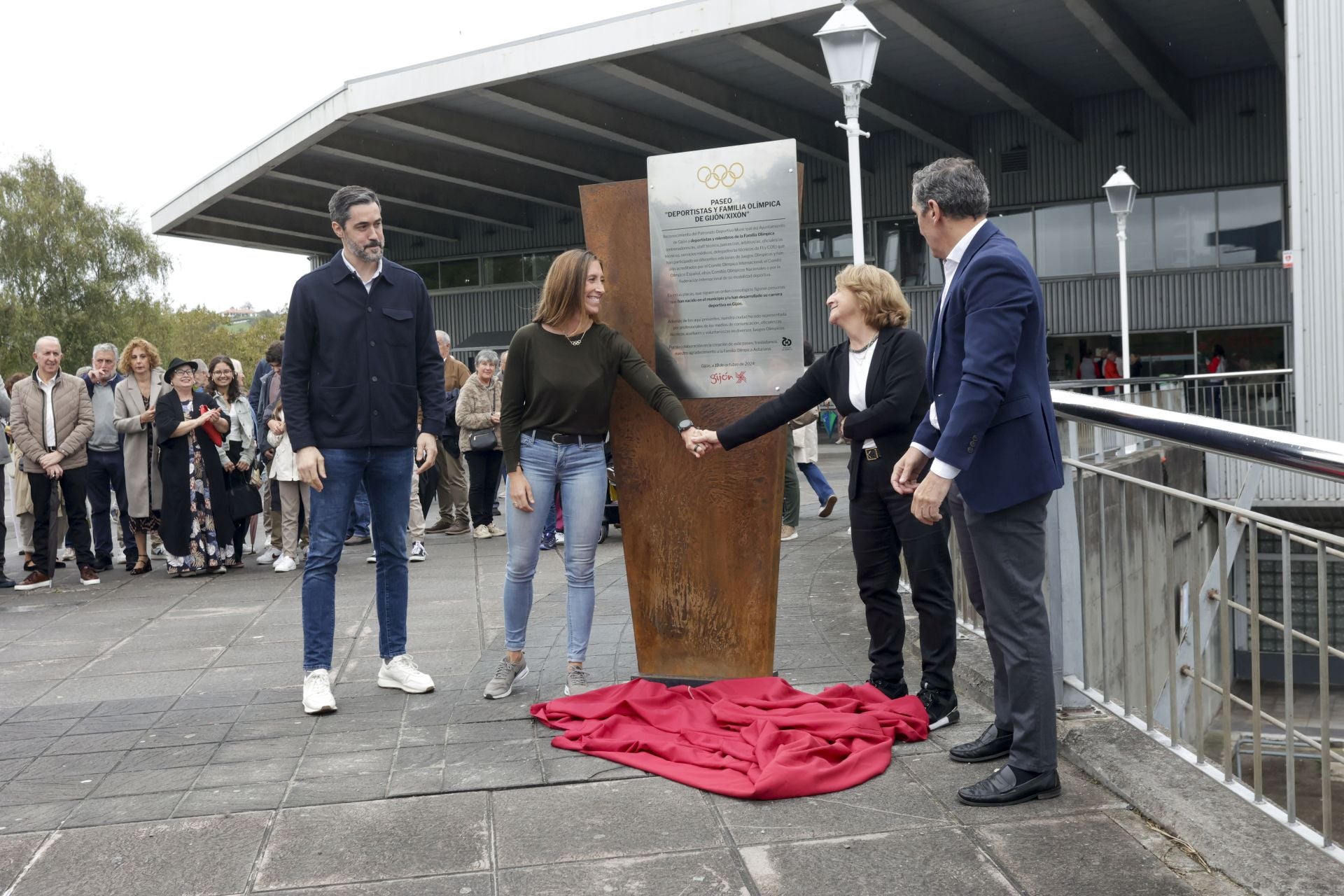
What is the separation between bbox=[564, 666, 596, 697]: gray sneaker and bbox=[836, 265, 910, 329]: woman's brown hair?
1.83 m

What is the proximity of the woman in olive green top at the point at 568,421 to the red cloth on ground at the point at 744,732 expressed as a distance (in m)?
0.39

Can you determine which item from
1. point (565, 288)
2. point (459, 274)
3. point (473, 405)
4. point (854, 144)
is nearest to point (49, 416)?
point (473, 405)

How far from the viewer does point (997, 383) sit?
3445mm

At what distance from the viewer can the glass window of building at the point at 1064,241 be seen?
26719 millimetres

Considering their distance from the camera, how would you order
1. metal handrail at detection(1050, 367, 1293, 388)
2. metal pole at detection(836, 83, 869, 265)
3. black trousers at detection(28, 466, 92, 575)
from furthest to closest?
metal handrail at detection(1050, 367, 1293, 388)
metal pole at detection(836, 83, 869, 265)
black trousers at detection(28, 466, 92, 575)

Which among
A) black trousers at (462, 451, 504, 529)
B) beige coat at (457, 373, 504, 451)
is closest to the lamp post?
beige coat at (457, 373, 504, 451)

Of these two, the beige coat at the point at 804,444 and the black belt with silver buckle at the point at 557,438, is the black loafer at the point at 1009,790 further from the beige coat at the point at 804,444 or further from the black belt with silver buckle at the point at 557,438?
the beige coat at the point at 804,444

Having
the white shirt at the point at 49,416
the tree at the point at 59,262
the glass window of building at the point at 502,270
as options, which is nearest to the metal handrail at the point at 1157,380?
the white shirt at the point at 49,416

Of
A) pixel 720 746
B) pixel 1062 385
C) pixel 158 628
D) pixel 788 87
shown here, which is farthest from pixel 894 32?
pixel 720 746

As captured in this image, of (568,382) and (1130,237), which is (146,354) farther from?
(1130,237)

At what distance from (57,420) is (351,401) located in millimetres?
5463

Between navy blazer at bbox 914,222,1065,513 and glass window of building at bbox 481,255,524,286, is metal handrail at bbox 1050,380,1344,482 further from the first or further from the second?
glass window of building at bbox 481,255,524,286

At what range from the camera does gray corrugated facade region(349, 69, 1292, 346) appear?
81.5 feet

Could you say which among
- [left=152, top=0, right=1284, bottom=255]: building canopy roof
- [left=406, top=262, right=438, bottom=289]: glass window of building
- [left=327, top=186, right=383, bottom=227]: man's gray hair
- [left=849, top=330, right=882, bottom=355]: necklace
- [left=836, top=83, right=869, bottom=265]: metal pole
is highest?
[left=152, top=0, right=1284, bottom=255]: building canopy roof
